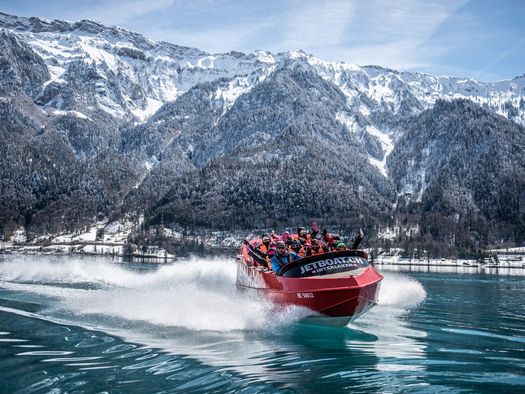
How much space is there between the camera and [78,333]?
2312 centimetres

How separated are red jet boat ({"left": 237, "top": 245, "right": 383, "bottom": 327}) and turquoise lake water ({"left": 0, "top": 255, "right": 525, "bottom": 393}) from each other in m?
0.75

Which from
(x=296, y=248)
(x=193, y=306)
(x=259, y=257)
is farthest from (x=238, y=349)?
(x=259, y=257)

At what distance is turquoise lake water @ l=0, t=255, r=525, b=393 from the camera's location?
52.3 ft

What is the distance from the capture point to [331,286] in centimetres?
2438

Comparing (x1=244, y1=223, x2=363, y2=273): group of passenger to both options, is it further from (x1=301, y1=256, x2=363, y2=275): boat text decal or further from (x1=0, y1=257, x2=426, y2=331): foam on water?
(x1=0, y1=257, x2=426, y2=331): foam on water

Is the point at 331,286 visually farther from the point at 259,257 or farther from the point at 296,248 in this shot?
the point at 259,257

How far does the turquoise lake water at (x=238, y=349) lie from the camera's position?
627 inches

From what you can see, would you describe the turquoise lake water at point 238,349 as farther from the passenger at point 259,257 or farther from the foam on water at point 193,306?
the passenger at point 259,257

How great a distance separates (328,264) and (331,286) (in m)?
1.13

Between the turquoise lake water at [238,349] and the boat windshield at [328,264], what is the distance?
1862mm

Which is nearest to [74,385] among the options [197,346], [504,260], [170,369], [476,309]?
[170,369]

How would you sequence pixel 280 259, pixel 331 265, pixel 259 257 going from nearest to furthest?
1. pixel 331 265
2. pixel 280 259
3. pixel 259 257

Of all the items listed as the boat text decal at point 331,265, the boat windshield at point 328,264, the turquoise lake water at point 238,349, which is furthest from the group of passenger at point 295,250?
the turquoise lake water at point 238,349

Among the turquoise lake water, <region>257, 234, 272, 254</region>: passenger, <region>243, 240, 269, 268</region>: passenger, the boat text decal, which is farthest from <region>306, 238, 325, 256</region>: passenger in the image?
<region>257, 234, 272, 254</region>: passenger
